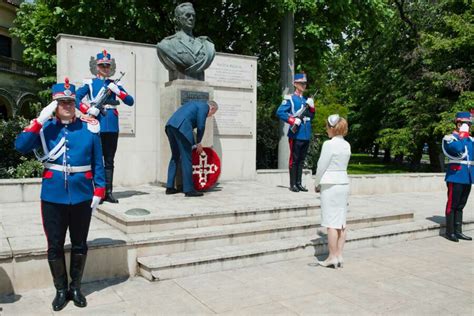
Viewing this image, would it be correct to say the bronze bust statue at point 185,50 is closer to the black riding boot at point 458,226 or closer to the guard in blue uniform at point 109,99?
the guard in blue uniform at point 109,99

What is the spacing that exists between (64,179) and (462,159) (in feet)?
18.7

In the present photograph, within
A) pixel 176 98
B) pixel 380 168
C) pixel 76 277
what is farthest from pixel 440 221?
pixel 380 168

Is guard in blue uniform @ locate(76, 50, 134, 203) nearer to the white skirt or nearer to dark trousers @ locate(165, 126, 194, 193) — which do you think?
dark trousers @ locate(165, 126, 194, 193)

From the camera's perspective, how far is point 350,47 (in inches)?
859

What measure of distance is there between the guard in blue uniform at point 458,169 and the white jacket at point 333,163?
2.57m

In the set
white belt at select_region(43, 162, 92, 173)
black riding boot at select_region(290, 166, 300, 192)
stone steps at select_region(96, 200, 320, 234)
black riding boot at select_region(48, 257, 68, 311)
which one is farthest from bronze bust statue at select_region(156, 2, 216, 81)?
black riding boot at select_region(48, 257, 68, 311)

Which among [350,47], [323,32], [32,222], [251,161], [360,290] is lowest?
[360,290]

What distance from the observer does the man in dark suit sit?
6.93 meters

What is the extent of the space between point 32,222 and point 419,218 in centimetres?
620

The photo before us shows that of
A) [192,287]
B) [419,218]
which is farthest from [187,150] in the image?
[419,218]

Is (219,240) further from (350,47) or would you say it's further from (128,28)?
(350,47)

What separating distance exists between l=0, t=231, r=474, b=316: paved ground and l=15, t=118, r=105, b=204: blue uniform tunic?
100cm

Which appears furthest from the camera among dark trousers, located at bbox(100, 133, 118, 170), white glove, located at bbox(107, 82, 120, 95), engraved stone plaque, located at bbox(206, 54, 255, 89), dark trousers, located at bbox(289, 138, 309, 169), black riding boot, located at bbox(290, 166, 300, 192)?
engraved stone plaque, located at bbox(206, 54, 255, 89)

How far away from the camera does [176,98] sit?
24.6 feet
